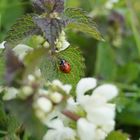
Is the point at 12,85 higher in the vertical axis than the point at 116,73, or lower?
higher

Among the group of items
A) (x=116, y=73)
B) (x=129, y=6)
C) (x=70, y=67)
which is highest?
(x=70, y=67)

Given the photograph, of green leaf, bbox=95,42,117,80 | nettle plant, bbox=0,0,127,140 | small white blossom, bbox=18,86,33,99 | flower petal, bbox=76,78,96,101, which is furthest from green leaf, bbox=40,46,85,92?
green leaf, bbox=95,42,117,80

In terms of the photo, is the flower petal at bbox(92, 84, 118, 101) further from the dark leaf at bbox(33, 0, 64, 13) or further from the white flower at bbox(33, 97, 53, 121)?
the dark leaf at bbox(33, 0, 64, 13)

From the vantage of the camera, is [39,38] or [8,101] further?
[39,38]

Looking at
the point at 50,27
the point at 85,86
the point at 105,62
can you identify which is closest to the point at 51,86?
the point at 85,86

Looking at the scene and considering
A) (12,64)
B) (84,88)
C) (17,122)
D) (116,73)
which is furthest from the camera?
(116,73)

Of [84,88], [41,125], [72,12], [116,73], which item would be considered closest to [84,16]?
[72,12]

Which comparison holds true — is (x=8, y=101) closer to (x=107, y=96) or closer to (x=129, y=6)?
(x=107, y=96)

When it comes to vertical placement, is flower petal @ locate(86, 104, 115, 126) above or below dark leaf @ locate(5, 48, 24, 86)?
below
